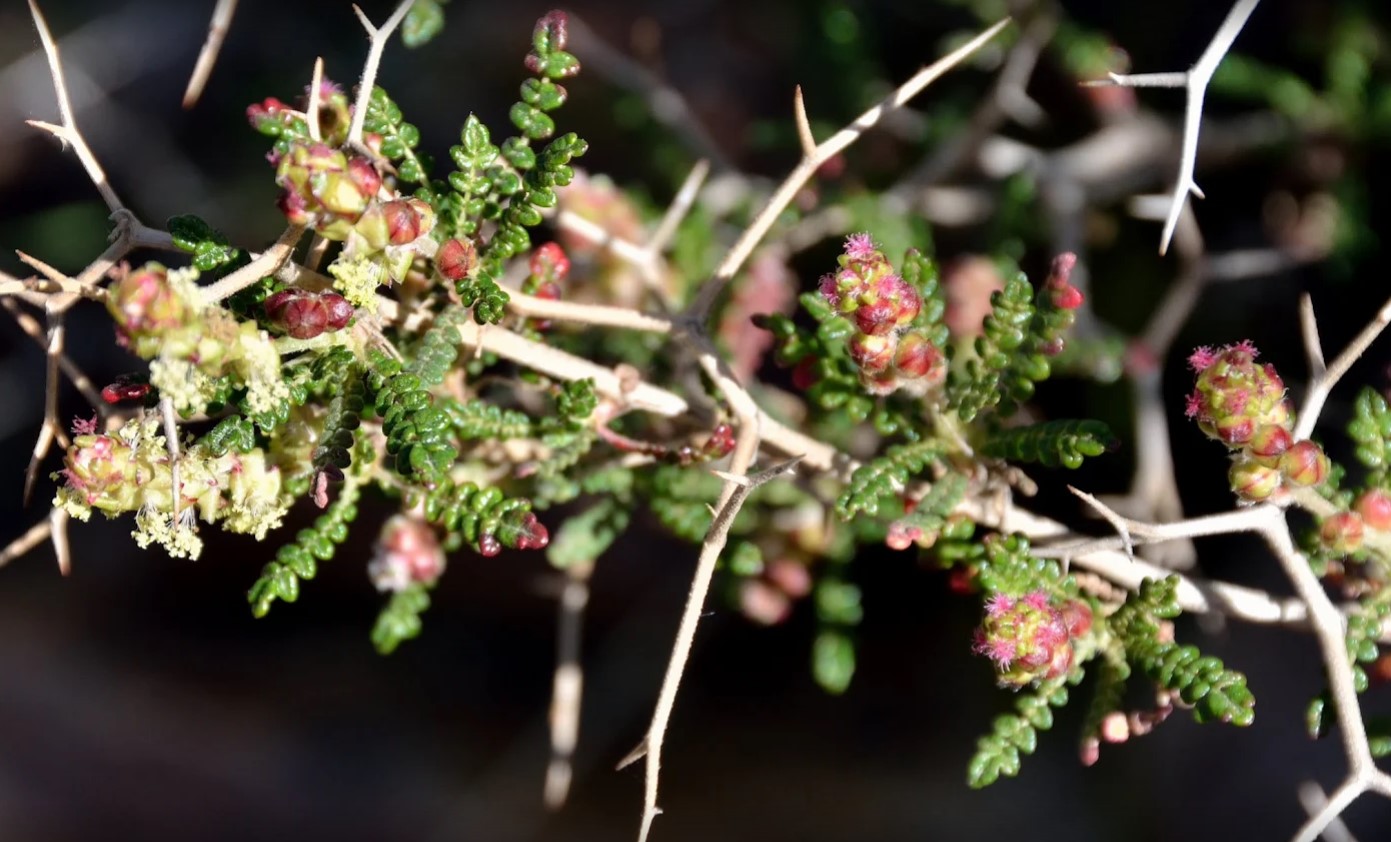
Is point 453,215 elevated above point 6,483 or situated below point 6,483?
below

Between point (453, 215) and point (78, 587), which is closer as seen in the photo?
point (453, 215)

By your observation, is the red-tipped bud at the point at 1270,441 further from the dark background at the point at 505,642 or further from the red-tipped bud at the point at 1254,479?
the dark background at the point at 505,642

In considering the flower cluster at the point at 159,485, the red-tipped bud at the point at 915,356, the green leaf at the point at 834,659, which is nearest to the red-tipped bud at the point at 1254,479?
the red-tipped bud at the point at 915,356

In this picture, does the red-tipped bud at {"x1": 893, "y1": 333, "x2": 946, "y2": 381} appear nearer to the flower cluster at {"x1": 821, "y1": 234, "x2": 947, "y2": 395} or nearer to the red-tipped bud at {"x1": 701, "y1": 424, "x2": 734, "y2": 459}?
the flower cluster at {"x1": 821, "y1": 234, "x2": 947, "y2": 395}

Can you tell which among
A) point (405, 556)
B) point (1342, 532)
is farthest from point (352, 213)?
point (1342, 532)

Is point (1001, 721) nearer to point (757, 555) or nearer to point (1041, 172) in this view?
point (757, 555)

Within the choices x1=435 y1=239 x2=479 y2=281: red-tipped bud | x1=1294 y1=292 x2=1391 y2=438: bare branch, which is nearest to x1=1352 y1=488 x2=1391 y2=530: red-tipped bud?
x1=1294 y1=292 x2=1391 y2=438: bare branch

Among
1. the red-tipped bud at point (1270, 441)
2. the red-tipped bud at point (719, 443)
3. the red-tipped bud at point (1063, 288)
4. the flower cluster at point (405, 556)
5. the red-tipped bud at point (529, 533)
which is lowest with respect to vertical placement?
the red-tipped bud at point (529, 533)

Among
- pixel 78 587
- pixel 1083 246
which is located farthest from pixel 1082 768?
pixel 78 587
